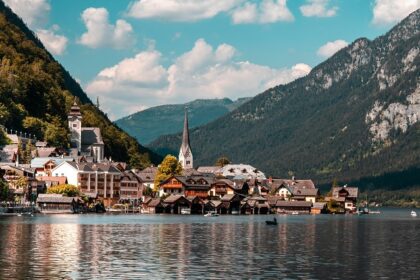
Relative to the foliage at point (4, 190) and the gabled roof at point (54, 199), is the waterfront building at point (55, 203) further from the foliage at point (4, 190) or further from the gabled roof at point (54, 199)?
the foliage at point (4, 190)

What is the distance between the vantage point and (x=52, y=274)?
5953 centimetres

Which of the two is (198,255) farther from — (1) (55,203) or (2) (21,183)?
(2) (21,183)

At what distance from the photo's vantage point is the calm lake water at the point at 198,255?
62.4 meters

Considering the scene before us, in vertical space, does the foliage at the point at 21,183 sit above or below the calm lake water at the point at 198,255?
above

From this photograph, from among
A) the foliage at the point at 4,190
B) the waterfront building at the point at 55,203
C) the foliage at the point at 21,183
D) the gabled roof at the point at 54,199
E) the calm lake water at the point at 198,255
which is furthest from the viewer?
the foliage at the point at 21,183

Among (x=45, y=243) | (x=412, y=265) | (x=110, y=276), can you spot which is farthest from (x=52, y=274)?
(x=412, y=265)

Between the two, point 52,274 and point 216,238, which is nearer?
point 52,274

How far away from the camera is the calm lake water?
62.4 metres

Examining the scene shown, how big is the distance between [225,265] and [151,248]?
16.2 metres

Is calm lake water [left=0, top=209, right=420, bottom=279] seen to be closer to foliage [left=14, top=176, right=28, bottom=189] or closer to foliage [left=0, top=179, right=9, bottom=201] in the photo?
foliage [left=0, top=179, right=9, bottom=201]

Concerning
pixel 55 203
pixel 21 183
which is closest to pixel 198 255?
pixel 55 203

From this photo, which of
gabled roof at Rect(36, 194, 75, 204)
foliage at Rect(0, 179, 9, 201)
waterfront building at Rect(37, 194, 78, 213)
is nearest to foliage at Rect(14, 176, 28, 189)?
gabled roof at Rect(36, 194, 75, 204)

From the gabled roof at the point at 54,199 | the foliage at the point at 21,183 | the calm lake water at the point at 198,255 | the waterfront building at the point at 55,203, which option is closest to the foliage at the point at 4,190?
the foliage at the point at 21,183

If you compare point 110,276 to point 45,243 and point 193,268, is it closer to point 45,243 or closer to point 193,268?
point 193,268
